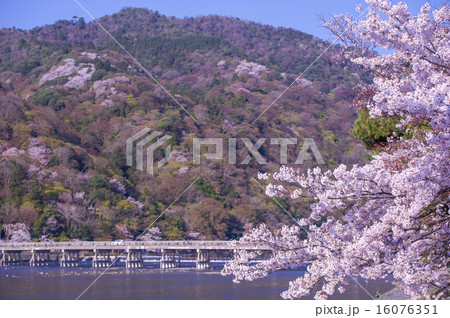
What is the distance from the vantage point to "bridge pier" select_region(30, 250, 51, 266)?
117 feet

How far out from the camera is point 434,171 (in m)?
5.32

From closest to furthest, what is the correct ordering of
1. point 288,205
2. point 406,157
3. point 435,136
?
point 435,136 → point 406,157 → point 288,205

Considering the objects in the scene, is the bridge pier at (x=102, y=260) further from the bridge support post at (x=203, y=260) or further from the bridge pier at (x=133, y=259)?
the bridge support post at (x=203, y=260)

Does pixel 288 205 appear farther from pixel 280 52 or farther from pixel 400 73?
pixel 280 52

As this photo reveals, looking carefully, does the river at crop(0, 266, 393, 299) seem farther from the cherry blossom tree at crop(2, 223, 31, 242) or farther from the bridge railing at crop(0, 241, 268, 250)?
the cherry blossom tree at crop(2, 223, 31, 242)

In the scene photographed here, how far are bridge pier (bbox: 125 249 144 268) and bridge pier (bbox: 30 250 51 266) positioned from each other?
490cm

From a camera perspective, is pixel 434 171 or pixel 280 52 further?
pixel 280 52

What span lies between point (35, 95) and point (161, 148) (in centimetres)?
1558

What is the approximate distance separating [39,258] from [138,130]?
50.3ft

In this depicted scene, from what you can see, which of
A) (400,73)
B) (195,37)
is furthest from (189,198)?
(195,37)

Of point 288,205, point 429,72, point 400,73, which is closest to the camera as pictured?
point 429,72

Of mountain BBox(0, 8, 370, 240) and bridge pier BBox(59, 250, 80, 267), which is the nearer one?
bridge pier BBox(59, 250, 80, 267)

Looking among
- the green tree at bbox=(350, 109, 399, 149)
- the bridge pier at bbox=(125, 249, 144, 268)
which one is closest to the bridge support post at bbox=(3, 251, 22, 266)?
the bridge pier at bbox=(125, 249, 144, 268)

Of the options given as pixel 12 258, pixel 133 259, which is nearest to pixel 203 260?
pixel 133 259
